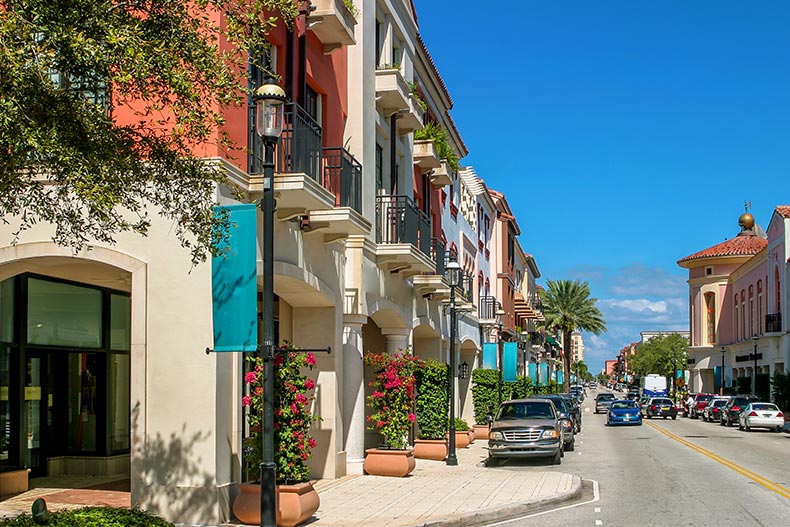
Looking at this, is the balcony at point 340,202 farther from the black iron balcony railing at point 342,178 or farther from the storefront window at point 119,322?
the storefront window at point 119,322

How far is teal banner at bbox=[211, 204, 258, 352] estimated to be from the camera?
12961mm

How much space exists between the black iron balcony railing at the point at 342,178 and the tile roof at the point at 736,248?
75244 millimetres

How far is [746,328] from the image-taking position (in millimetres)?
76688

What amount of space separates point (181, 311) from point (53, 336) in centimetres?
530

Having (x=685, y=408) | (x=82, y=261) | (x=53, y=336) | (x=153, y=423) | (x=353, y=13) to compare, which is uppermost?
(x=353, y=13)

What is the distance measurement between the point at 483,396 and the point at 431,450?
457 inches

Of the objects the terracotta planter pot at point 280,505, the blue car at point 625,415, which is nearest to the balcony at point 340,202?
the terracotta planter pot at point 280,505

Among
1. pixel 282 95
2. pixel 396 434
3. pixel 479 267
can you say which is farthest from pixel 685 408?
pixel 282 95

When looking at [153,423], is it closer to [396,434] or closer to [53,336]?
[53,336]

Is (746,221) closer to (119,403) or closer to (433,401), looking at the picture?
(433,401)

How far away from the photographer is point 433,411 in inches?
1029

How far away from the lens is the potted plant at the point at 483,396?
121 ft

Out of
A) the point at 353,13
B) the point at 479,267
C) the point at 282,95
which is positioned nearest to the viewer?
the point at 282,95

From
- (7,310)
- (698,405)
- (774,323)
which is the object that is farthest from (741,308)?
(7,310)
